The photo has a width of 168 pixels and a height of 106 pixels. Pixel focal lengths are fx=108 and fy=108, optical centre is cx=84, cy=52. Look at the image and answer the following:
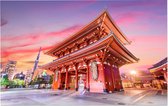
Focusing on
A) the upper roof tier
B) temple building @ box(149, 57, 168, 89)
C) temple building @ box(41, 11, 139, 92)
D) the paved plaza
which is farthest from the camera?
the upper roof tier

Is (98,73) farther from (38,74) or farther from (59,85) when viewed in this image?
(38,74)

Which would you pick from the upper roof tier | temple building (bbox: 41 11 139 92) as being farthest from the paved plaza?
the upper roof tier

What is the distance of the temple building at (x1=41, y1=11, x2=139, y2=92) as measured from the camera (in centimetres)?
882

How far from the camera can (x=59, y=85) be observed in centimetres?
1390

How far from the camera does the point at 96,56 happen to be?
9.53 m

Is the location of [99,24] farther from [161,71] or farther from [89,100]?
[161,71]

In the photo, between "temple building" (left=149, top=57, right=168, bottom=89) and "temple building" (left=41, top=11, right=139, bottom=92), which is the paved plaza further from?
"temple building" (left=149, top=57, right=168, bottom=89)

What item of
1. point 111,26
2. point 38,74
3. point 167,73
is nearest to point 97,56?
point 111,26

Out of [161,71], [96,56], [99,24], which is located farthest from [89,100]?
[161,71]

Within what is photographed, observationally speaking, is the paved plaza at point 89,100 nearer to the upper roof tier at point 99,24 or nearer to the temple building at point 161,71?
the temple building at point 161,71

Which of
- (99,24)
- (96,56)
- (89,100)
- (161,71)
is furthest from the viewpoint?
(161,71)

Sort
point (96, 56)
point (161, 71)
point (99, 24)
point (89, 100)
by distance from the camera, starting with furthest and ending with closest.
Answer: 1. point (161, 71)
2. point (99, 24)
3. point (96, 56)
4. point (89, 100)

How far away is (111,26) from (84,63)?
209 inches

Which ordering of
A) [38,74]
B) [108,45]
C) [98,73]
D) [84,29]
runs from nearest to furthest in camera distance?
[108,45] < [98,73] < [84,29] < [38,74]
